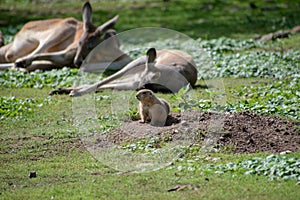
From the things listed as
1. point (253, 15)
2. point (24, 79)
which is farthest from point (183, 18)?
point (24, 79)

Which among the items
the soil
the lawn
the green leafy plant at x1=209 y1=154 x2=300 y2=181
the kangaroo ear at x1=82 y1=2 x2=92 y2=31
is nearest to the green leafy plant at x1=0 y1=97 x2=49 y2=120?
the lawn

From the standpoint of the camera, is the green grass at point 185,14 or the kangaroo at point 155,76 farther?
the green grass at point 185,14

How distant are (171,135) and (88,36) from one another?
16.6 ft

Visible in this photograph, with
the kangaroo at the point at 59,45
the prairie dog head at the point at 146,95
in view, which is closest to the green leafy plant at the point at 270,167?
the prairie dog head at the point at 146,95

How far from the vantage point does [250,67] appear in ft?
34.4

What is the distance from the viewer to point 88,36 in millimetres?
11391

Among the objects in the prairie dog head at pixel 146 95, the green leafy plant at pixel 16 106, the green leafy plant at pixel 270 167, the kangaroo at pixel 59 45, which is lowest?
the green leafy plant at pixel 16 106

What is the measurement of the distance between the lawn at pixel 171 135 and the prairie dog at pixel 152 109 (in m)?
0.15

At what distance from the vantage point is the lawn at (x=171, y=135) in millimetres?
5516

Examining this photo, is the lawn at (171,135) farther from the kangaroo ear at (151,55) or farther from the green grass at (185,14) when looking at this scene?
the green grass at (185,14)

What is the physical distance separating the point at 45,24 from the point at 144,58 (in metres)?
3.01

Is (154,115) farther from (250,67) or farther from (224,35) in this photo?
(224,35)

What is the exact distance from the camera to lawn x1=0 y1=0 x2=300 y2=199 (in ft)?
18.1

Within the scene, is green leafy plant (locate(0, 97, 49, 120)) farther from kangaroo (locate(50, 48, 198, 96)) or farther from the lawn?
kangaroo (locate(50, 48, 198, 96))
